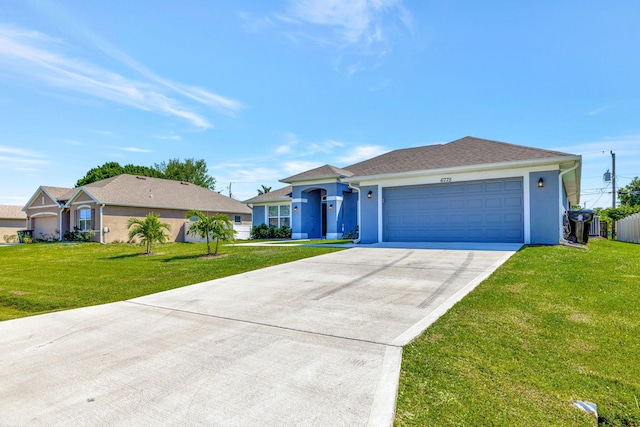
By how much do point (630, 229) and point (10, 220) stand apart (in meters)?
50.5

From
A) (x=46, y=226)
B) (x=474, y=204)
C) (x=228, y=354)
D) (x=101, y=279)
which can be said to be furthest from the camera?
(x=46, y=226)

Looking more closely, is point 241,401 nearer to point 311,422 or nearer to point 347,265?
point 311,422

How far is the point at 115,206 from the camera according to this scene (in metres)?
21.8

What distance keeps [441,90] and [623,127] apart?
64.3ft

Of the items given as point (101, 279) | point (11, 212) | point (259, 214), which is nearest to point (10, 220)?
point (11, 212)

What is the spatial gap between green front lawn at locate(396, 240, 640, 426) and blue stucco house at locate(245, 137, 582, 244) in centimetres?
632

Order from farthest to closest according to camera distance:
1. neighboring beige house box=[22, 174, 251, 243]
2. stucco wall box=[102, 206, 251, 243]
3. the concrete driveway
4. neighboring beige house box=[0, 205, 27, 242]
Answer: neighboring beige house box=[0, 205, 27, 242], neighboring beige house box=[22, 174, 251, 243], stucco wall box=[102, 206, 251, 243], the concrete driveway

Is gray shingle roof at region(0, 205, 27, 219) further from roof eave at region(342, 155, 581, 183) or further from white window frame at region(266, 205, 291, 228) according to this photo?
roof eave at region(342, 155, 581, 183)

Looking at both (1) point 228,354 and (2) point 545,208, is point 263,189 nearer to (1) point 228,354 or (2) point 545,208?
(2) point 545,208

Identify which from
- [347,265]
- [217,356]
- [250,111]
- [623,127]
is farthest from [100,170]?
[623,127]

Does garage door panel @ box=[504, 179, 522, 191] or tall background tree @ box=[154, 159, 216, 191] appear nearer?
garage door panel @ box=[504, 179, 522, 191]

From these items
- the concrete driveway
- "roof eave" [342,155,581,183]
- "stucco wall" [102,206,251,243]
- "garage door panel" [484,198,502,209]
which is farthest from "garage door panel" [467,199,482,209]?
"stucco wall" [102,206,251,243]

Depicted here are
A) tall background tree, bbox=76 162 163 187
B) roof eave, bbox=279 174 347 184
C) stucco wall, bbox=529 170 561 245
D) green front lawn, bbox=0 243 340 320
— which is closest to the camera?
green front lawn, bbox=0 243 340 320

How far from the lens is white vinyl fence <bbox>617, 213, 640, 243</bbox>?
Result: 60.1 feet
